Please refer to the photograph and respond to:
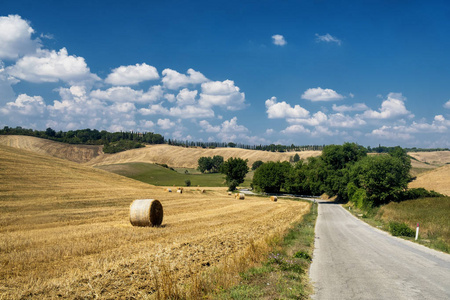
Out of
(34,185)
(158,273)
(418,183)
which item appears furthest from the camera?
(418,183)

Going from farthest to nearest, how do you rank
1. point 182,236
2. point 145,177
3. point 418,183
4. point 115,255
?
1. point 145,177
2. point 418,183
3. point 182,236
4. point 115,255

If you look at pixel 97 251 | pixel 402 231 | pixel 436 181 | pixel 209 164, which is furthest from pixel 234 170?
pixel 97 251

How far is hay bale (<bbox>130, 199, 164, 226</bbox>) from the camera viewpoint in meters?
20.4

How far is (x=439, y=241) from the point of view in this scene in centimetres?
1905

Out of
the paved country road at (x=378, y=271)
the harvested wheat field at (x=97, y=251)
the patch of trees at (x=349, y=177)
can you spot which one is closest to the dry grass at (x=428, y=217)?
the paved country road at (x=378, y=271)

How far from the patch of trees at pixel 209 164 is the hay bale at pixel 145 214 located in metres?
134

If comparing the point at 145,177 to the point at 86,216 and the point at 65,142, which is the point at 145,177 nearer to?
the point at 65,142

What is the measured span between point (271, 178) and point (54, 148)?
88.3 m

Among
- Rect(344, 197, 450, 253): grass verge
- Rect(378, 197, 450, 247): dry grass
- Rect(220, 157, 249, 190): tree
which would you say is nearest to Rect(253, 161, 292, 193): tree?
Rect(220, 157, 249, 190): tree

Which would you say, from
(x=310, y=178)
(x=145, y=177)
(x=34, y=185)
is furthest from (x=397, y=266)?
(x=145, y=177)

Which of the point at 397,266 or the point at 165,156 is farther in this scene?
the point at 165,156

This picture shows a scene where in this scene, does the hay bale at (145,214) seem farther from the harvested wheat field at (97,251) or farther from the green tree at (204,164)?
the green tree at (204,164)

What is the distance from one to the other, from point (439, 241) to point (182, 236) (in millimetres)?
15200

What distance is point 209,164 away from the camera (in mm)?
158875
